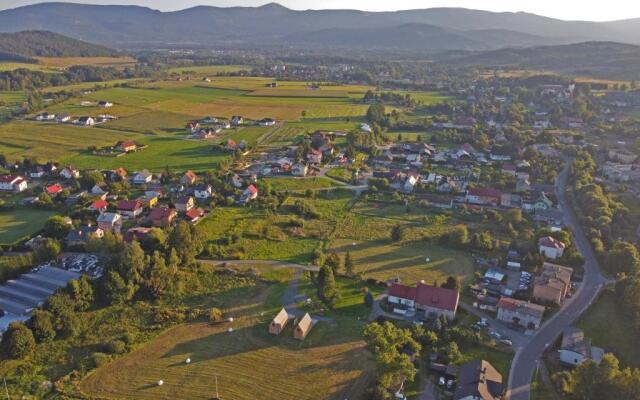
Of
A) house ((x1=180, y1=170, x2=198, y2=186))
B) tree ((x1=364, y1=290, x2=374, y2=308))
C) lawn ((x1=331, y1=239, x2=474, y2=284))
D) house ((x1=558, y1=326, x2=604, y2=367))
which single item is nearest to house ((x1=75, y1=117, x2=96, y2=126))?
house ((x1=180, y1=170, x2=198, y2=186))

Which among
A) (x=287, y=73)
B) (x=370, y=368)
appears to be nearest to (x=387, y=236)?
(x=370, y=368)

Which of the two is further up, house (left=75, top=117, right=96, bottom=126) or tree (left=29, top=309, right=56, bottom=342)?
house (left=75, top=117, right=96, bottom=126)

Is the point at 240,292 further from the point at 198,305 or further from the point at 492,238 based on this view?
the point at 492,238

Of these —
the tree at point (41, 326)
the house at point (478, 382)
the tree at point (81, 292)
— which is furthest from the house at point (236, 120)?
the house at point (478, 382)

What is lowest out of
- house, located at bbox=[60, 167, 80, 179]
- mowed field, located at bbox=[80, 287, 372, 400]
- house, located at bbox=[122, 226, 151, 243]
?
Result: mowed field, located at bbox=[80, 287, 372, 400]

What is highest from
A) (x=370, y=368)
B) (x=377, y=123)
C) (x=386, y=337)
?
(x=377, y=123)

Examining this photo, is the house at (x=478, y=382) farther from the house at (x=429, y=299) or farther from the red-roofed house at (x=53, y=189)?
the red-roofed house at (x=53, y=189)

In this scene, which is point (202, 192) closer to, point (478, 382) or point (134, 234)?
point (134, 234)

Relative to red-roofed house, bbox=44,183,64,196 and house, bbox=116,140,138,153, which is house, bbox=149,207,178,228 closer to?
red-roofed house, bbox=44,183,64,196
